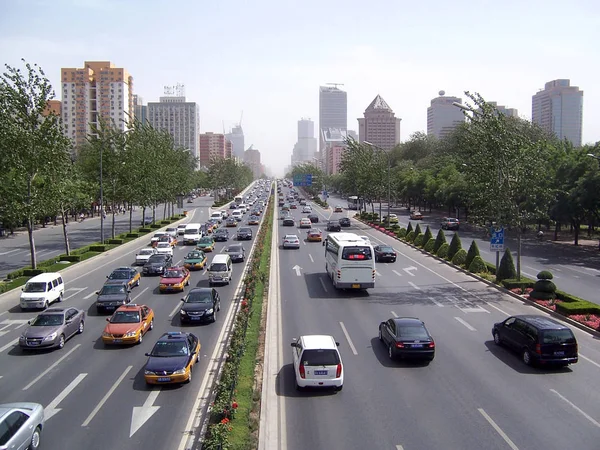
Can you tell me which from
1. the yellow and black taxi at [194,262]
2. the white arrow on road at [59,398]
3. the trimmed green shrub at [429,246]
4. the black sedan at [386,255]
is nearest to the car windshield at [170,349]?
the white arrow on road at [59,398]

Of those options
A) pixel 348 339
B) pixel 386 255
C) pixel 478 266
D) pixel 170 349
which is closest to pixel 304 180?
pixel 386 255

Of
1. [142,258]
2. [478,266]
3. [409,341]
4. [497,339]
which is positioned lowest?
[497,339]

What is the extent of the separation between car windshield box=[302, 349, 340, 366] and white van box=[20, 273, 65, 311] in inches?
736

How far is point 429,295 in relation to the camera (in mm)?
31750

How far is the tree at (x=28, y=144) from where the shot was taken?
1563 inches

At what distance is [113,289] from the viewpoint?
96.0 ft

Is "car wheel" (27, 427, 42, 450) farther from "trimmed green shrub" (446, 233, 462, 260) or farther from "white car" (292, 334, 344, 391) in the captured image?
"trimmed green shrub" (446, 233, 462, 260)

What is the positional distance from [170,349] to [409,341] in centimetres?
821

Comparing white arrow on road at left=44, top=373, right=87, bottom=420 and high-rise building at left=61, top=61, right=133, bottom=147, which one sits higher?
high-rise building at left=61, top=61, right=133, bottom=147

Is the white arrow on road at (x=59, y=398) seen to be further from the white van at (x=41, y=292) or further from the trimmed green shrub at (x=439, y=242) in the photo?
the trimmed green shrub at (x=439, y=242)

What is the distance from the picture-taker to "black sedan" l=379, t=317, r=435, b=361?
754 inches

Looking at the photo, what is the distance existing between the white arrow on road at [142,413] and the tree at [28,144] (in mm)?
27592

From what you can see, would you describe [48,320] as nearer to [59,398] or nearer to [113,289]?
[113,289]

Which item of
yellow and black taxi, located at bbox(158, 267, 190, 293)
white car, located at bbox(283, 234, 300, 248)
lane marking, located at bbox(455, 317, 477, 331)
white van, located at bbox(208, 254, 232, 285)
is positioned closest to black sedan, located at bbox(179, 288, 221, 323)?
yellow and black taxi, located at bbox(158, 267, 190, 293)
